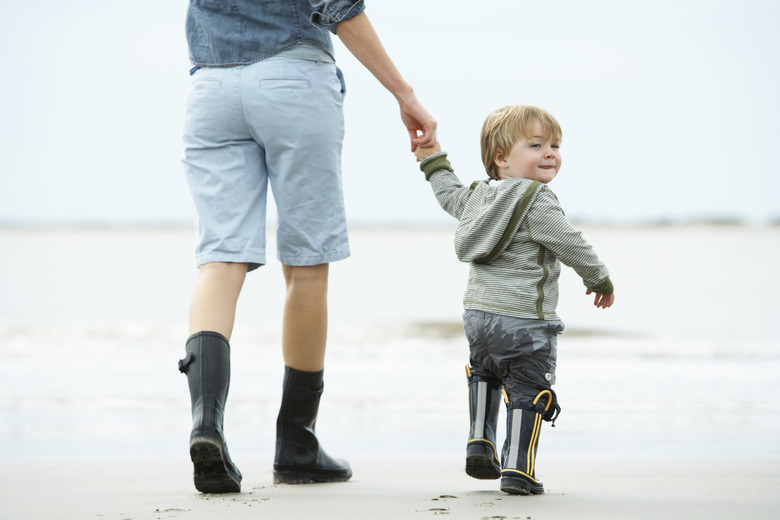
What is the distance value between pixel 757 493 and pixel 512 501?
0.76m

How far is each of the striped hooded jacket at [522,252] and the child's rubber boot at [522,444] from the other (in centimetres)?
24

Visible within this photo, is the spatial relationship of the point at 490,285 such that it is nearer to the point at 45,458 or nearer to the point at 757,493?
the point at 757,493

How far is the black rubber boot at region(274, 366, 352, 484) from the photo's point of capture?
7.86ft

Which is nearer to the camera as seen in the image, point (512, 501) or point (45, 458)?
point (512, 501)

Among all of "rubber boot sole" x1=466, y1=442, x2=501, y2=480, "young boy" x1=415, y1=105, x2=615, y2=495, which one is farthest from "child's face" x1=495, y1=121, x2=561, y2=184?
"rubber boot sole" x1=466, y1=442, x2=501, y2=480

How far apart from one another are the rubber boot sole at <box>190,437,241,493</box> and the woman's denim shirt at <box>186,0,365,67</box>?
1.00m

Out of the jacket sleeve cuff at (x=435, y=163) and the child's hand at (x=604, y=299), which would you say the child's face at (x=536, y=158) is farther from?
the child's hand at (x=604, y=299)

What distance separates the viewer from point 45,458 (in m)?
2.93

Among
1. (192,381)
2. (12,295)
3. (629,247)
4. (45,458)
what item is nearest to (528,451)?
(192,381)

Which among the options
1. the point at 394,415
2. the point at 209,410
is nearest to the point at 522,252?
the point at 209,410

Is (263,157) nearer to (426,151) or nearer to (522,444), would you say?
(426,151)

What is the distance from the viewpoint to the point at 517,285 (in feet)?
7.18

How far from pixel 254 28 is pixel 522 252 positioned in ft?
3.09

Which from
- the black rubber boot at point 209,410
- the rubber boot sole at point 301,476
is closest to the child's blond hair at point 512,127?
the black rubber boot at point 209,410
